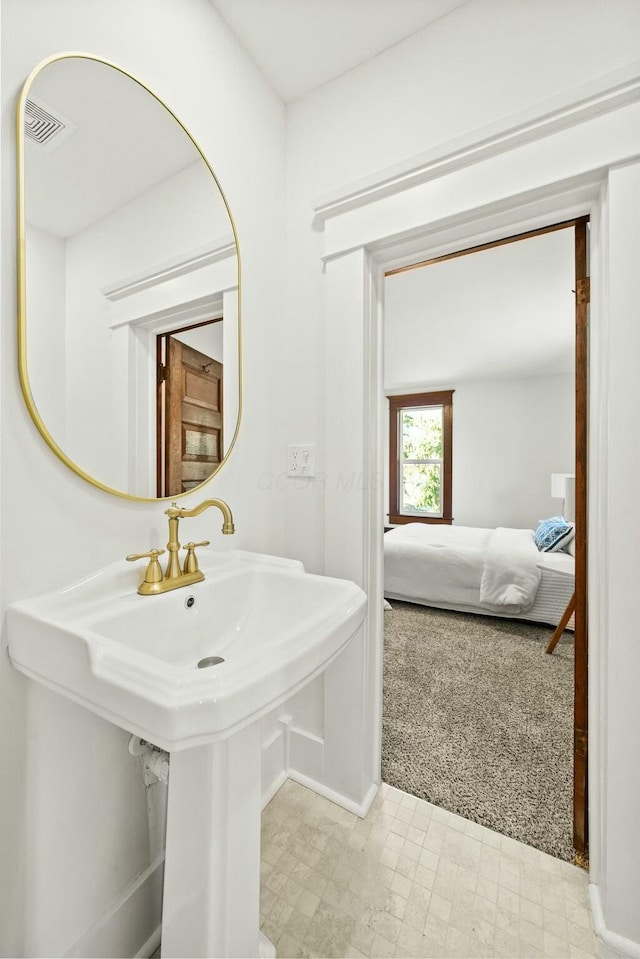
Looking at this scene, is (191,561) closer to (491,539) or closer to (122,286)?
(122,286)

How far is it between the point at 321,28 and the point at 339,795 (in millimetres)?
2493

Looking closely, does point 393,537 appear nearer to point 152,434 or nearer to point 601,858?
point 601,858

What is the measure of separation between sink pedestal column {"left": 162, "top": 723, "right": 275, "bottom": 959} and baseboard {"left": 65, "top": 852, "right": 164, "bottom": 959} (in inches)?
8.5

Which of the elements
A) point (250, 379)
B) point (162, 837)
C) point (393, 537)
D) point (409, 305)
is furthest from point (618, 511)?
point (393, 537)

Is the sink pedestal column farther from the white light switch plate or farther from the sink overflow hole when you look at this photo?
the white light switch plate

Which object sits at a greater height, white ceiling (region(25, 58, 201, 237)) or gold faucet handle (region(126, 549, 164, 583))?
Result: white ceiling (region(25, 58, 201, 237))

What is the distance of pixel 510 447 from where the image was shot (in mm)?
4992

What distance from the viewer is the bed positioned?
289cm

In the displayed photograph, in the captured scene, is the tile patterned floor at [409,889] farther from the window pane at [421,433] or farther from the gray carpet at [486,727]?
the window pane at [421,433]

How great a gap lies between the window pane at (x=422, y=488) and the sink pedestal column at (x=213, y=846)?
5.04m

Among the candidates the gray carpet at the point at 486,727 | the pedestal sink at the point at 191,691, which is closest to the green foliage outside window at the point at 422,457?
the gray carpet at the point at 486,727

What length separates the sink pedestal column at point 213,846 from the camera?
677 millimetres

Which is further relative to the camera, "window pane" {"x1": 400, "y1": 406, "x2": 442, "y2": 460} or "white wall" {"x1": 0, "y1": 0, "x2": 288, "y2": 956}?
"window pane" {"x1": 400, "y1": 406, "x2": 442, "y2": 460}

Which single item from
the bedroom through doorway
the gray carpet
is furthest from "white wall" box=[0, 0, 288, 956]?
the gray carpet
